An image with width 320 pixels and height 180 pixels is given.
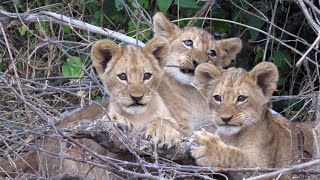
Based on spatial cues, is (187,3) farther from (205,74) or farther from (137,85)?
(137,85)

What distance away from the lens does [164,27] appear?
6.79 m

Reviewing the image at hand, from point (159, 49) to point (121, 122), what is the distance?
0.81m

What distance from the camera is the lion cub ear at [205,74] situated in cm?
590

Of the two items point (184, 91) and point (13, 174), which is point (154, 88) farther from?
point (13, 174)

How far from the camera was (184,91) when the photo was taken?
659cm

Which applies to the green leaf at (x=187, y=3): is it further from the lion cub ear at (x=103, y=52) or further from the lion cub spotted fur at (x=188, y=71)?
the lion cub ear at (x=103, y=52)

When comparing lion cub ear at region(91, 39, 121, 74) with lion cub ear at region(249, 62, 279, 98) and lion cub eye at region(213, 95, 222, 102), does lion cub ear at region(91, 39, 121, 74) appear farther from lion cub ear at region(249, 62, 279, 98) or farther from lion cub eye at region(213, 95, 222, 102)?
lion cub ear at region(249, 62, 279, 98)

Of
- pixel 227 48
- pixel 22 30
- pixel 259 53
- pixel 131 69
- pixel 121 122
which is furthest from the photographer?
pixel 22 30

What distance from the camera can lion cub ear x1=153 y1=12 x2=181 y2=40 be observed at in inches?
267

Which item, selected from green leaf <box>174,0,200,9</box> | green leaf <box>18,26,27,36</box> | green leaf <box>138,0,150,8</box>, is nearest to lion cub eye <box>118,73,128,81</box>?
green leaf <box>174,0,200,9</box>

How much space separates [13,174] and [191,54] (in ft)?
5.15

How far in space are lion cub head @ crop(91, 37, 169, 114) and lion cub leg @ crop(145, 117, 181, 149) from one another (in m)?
0.17

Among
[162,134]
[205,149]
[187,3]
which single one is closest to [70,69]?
[187,3]

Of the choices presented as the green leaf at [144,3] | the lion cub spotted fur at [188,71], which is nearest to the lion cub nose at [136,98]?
the lion cub spotted fur at [188,71]
